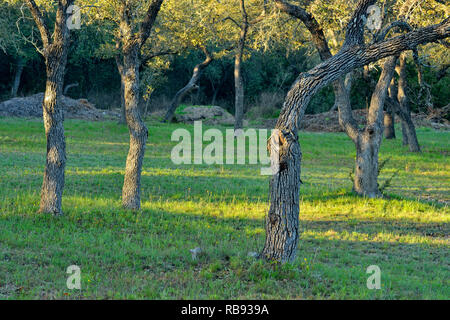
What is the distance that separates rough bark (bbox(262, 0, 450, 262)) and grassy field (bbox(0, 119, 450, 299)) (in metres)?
0.34

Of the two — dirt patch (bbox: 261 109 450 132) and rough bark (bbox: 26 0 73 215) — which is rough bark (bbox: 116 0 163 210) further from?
dirt patch (bbox: 261 109 450 132)

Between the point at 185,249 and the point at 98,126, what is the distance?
69.8 ft

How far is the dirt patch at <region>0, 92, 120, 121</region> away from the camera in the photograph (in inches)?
1252

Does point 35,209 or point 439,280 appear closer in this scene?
point 439,280

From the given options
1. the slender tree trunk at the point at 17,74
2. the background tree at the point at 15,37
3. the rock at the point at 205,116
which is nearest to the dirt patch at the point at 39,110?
the background tree at the point at 15,37

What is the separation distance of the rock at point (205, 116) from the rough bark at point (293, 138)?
26.6 metres

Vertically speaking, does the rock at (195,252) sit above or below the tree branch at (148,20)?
below

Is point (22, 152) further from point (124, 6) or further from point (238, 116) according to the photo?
point (238, 116)

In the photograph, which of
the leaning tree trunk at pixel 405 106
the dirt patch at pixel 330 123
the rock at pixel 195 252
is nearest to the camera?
the rock at pixel 195 252

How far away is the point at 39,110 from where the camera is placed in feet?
107

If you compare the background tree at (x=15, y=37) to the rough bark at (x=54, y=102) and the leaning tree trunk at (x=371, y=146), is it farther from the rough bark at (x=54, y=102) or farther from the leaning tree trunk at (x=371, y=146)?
the leaning tree trunk at (x=371, y=146)

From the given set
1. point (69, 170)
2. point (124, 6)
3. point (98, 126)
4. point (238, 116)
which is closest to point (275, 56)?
point (238, 116)

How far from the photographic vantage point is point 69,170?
571 inches

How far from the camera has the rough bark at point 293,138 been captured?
6.61m
